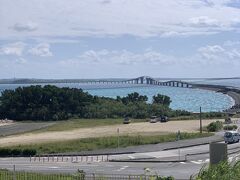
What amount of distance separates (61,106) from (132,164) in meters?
85.2

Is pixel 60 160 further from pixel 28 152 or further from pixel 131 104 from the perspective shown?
pixel 131 104

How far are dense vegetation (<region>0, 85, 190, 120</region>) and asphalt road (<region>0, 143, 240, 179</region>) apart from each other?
2673 inches

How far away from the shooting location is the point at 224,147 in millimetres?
13008

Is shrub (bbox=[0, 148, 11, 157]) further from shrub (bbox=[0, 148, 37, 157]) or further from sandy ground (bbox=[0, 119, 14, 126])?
sandy ground (bbox=[0, 119, 14, 126])

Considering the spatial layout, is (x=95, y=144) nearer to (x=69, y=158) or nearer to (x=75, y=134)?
(x=69, y=158)

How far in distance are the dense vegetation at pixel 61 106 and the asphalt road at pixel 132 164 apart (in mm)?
67906

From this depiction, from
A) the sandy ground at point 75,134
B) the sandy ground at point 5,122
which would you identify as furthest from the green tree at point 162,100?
the sandy ground at point 75,134

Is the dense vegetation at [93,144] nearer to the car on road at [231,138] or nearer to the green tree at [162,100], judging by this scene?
the car on road at [231,138]

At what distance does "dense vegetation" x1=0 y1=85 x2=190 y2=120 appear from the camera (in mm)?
124125

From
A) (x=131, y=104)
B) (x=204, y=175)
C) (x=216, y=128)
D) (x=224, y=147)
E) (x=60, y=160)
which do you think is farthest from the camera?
(x=131, y=104)

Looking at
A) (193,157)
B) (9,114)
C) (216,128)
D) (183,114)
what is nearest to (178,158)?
(193,157)

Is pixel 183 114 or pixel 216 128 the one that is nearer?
pixel 216 128

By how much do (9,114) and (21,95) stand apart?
574 cm

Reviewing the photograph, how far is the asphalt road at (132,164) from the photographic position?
37312 millimetres
